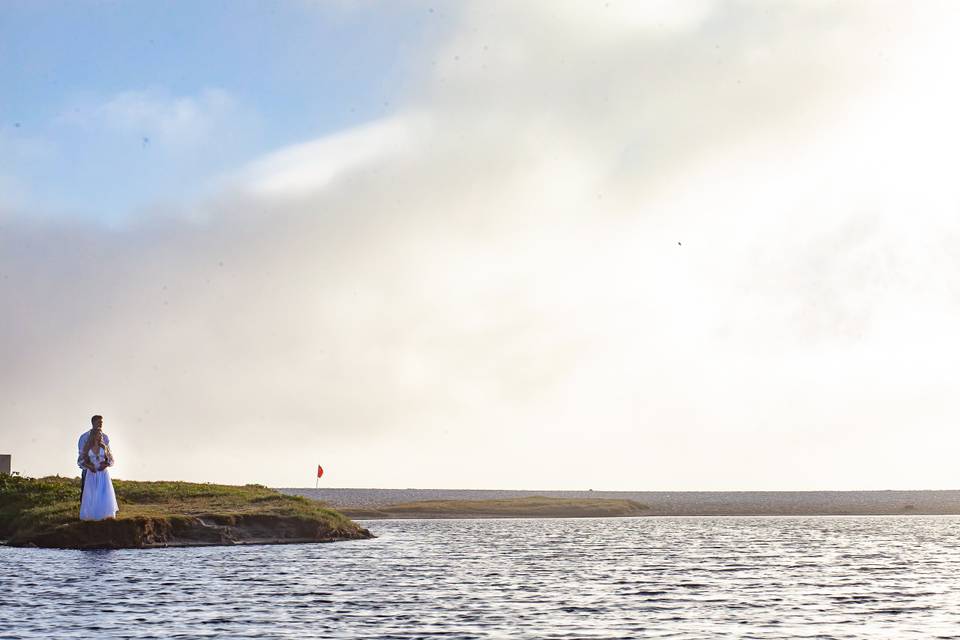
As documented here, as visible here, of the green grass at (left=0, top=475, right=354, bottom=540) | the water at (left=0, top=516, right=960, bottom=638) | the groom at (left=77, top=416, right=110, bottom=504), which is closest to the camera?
the water at (left=0, top=516, right=960, bottom=638)

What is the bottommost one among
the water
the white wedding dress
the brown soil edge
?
the water

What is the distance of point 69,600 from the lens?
127 ft

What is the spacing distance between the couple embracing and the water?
16.3ft

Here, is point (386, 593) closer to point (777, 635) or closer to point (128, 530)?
point (777, 635)

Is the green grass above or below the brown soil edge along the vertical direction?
above

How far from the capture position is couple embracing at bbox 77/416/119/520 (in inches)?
2510

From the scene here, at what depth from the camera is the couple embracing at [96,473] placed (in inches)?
2510

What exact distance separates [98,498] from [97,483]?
1.23 m

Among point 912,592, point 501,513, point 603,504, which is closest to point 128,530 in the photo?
point 912,592

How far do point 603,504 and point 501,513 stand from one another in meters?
18.6

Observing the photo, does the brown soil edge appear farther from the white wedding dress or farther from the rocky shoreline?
the white wedding dress

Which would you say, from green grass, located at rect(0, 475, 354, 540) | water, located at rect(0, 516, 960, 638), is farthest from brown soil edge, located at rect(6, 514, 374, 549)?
water, located at rect(0, 516, 960, 638)

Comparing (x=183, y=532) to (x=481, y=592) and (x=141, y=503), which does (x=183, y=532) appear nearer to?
(x=141, y=503)

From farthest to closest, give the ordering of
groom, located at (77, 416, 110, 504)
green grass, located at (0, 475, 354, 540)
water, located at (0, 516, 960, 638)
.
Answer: green grass, located at (0, 475, 354, 540), groom, located at (77, 416, 110, 504), water, located at (0, 516, 960, 638)
